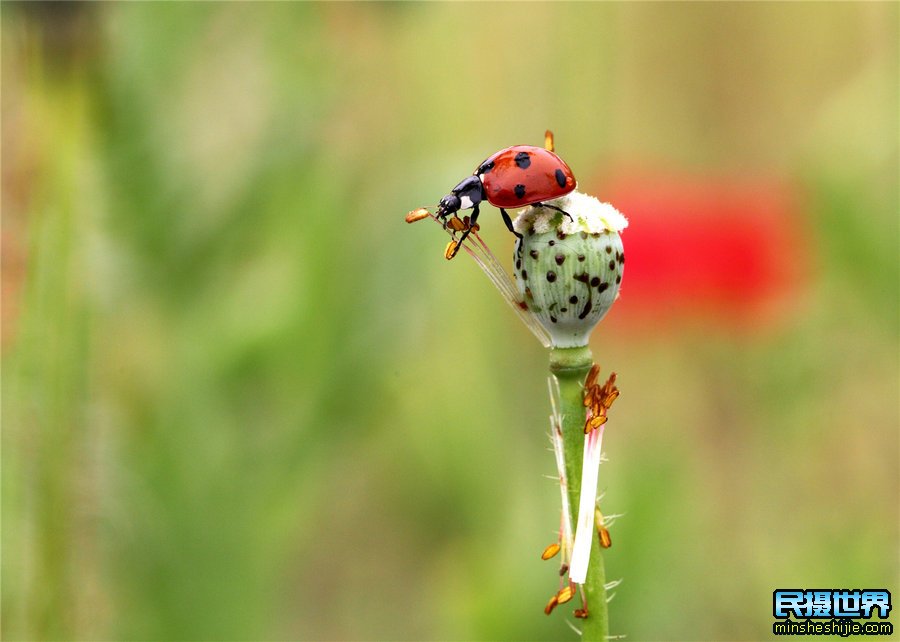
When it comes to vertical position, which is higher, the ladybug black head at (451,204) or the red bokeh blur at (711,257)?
the red bokeh blur at (711,257)

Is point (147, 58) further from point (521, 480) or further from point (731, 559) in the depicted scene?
point (731, 559)

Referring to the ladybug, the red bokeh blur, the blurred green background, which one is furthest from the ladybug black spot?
the red bokeh blur

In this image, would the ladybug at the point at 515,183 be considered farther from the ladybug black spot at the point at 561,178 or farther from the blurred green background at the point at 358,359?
Answer: the blurred green background at the point at 358,359

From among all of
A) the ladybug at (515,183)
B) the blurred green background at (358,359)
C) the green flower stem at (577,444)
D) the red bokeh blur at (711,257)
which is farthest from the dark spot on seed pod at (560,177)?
the red bokeh blur at (711,257)

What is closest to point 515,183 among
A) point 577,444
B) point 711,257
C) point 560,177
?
point 560,177

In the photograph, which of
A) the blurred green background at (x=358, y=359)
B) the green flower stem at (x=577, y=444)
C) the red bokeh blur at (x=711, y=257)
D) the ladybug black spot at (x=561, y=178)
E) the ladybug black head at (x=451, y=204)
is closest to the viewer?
the green flower stem at (x=577, y=444)
